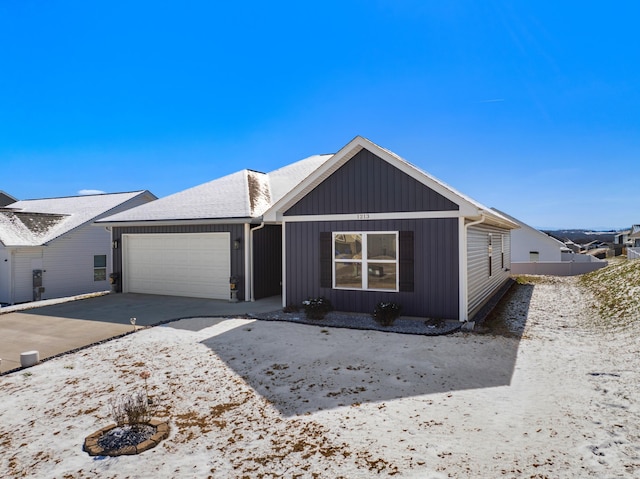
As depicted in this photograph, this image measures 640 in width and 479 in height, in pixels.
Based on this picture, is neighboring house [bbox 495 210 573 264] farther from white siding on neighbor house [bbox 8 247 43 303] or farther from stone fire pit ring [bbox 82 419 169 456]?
white siding on neighbor house [bbox 8 247 43 303]

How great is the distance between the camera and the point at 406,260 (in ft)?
32.2

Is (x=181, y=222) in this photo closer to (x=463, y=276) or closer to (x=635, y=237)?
(x=463, y=276)

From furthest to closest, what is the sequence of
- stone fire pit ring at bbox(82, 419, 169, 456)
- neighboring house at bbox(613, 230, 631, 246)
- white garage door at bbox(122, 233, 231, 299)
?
neighboring house at bbox(613, 230, 631, 246) → white garage door at bbox(122, 233, 231, 299) → stone fire pit ring at bbox(82, 419, 169, 456)

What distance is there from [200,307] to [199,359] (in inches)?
219

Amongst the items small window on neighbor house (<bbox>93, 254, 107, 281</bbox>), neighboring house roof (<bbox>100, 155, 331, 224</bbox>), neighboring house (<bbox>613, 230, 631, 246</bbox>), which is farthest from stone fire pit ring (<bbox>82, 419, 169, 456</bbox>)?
neighboring house (<bbox>613, 230, 631, 246</bbox>)

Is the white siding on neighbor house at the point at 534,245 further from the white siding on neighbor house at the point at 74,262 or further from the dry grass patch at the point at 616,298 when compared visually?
the white siding on neighbor house at the point at 74,262

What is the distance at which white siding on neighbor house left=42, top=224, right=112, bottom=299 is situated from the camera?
1675 centimetres

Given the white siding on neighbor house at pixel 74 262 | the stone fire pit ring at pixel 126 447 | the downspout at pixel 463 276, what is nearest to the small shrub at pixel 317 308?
the downspout at pixel 463 276

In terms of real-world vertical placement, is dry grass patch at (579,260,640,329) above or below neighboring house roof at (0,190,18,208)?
below

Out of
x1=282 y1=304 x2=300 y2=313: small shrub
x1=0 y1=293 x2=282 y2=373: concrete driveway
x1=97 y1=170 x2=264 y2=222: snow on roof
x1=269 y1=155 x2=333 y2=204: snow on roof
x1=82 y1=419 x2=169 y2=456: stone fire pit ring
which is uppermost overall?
x1=269 y1=155 x2=333 y2=204: snow on roof

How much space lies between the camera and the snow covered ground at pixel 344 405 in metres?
3.72

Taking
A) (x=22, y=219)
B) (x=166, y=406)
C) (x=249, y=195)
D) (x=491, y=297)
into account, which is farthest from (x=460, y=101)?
(x=22, y=219)

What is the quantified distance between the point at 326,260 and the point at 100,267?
14.0 meters

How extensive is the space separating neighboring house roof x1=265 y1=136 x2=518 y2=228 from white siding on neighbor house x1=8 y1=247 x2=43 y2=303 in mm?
11907
